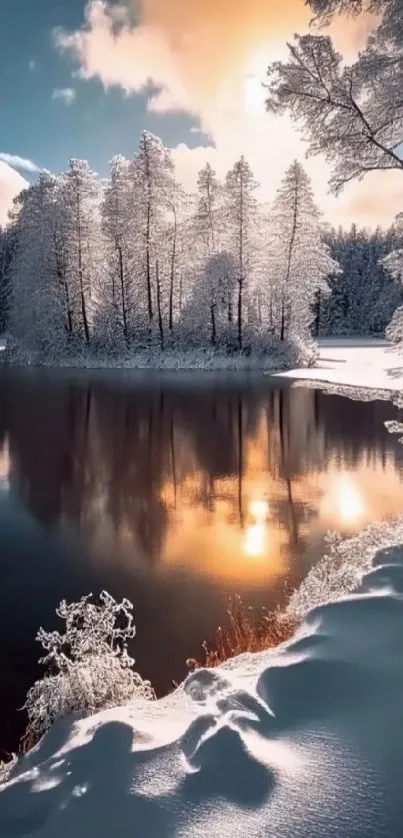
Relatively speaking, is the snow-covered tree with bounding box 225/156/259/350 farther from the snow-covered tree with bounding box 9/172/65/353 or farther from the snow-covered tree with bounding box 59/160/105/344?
the snow-covered tree with bounding box 9/172/65/353

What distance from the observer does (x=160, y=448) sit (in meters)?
18.5

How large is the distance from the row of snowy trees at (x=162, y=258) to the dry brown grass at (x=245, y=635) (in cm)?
3292

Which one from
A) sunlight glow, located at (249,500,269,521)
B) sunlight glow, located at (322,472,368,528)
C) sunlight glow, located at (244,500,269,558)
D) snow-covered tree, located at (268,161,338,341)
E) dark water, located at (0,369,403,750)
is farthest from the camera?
snow-covered tree, located at (268,161,338,341)

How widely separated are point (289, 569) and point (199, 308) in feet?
112

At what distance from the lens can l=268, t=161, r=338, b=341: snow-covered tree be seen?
131 feet

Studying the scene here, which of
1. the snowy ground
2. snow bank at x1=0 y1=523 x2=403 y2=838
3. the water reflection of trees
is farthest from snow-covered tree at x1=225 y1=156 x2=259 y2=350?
snow bank at x1=0 y1=523 x2=403 y2=838

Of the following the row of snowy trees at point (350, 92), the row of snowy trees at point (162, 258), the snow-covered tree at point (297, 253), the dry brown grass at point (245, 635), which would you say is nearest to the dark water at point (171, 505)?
the dry brown grass at point (245, 635)

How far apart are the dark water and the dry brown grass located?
0.20 meters

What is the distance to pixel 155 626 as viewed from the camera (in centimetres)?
788

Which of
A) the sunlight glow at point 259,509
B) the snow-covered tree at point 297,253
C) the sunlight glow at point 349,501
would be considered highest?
→ the snow-covered tree at point 297,253

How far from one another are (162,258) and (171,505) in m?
33.7

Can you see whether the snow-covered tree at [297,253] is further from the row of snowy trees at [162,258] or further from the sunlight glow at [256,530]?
the sunlight glow at [256,530]

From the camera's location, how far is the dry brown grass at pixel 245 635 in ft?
23.0

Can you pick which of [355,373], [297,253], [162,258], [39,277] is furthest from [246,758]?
[39,277]
